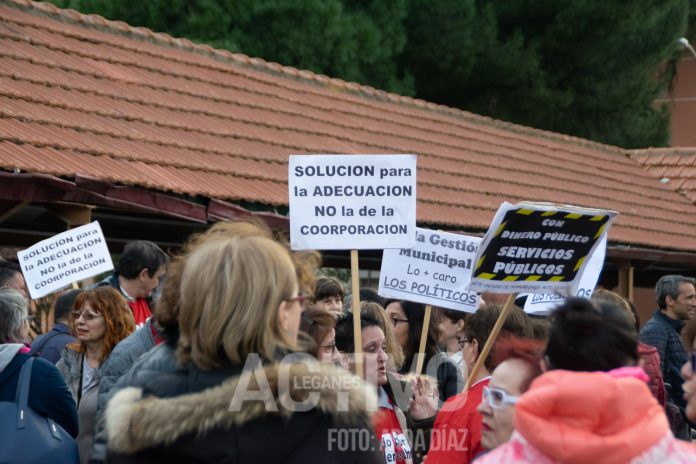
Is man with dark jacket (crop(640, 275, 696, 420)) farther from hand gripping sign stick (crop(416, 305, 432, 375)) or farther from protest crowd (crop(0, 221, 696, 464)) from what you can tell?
protest crowd (crop(0, 221, 696, 464))

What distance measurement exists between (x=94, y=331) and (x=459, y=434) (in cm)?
236

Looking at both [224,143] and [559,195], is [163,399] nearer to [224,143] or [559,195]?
[224,143]

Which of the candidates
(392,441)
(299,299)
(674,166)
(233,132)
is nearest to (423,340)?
(392,441)

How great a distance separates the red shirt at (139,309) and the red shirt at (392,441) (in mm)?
2128

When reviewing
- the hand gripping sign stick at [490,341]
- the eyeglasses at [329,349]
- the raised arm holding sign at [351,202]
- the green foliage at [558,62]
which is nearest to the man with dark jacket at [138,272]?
the raised arm holding sign at [351,202]

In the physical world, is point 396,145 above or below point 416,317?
above

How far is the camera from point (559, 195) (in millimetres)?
14984

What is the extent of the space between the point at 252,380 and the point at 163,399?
0.76 ft

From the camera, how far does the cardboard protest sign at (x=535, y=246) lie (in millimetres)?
5488

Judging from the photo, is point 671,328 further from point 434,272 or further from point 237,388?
point 237,388

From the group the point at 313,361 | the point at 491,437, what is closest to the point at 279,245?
the point at 313,361

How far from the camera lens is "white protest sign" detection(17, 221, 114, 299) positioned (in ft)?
24.2

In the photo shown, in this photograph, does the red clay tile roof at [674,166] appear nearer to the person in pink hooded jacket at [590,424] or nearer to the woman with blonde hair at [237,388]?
the woman with blonde hair at [237,388]

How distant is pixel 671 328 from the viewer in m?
8.55
